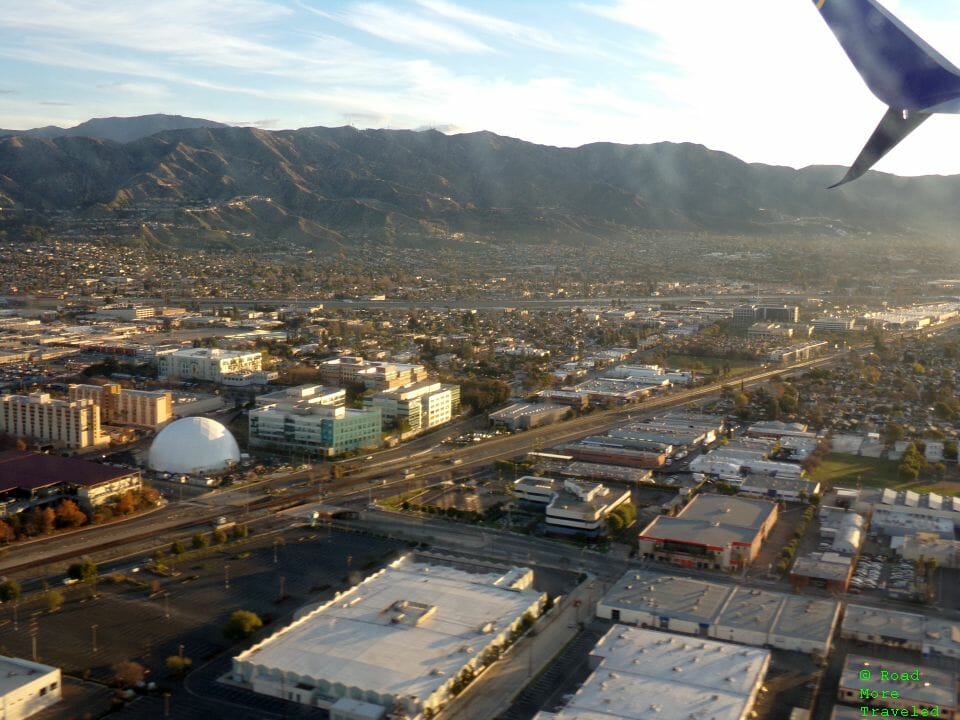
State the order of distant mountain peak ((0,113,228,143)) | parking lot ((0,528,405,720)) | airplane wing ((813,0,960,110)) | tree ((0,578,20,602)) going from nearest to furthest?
airplane wing ((813,0,960,110)) < parking lot ((0,528,405,720)) < tree ((0,578,20,602)) < distant mountain peak ((0,113,228,143))

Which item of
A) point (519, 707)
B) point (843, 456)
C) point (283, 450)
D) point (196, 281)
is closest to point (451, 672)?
point (519, 707)

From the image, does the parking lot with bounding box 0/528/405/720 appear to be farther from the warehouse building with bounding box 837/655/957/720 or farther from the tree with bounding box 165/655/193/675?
the warehouse building with bounding box 837/655/957/720

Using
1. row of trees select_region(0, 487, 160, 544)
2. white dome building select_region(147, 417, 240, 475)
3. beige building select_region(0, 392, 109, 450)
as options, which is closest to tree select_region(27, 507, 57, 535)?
row of trees select_region(0, 487, 160, 544)

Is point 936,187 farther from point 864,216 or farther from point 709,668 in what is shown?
point 709,668

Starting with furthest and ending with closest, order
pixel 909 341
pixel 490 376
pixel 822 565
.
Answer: pixel 909 341
pixel 490 376
pixel 822 565

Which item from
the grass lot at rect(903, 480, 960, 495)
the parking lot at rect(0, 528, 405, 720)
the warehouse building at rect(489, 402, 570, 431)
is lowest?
the parking lot at rect(0, 528, 405, 720)
